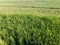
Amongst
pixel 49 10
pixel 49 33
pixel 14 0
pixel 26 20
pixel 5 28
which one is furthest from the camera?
pixel 14 0

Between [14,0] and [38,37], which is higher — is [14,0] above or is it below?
below

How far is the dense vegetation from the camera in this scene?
10.5 meters

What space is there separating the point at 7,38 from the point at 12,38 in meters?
0.25

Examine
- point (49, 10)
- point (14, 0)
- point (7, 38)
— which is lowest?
point (14, 0)

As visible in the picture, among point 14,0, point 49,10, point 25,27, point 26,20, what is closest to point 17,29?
point 25,27

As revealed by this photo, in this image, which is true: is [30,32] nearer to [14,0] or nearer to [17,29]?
[17,29]

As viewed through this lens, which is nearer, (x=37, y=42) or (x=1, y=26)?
(x=37, y=42)

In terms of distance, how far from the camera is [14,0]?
30969mm

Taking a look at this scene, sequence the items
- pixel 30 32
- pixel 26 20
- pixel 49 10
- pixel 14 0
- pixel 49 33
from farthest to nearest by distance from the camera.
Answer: pixel 14 0 → pixel 49 10 → pixel 26 20 → pixel 30 32 → pixel 49 33

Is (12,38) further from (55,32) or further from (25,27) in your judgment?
(55,32)

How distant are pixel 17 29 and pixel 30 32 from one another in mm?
735

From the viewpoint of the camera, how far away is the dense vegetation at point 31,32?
415 inches

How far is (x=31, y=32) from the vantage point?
11258 millimetres

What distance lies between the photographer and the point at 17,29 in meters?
11.7
